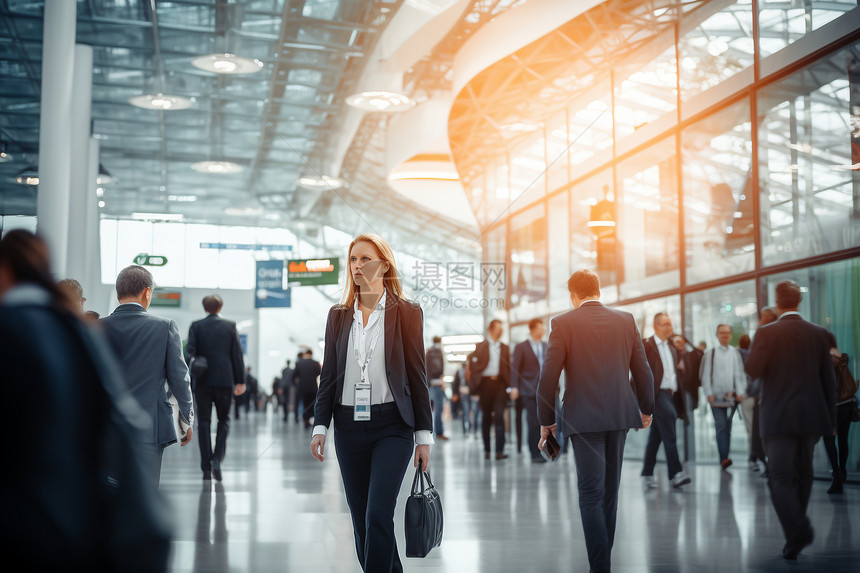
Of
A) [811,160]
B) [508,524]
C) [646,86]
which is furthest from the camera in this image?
[646,86]

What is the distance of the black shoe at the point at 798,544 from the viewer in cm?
559

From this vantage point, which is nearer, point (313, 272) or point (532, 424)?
point (532, 424)

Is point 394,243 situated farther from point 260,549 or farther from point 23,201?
point 260,549

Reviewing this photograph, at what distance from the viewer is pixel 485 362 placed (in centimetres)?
1388

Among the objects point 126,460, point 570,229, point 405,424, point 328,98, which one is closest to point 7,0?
point 328,98

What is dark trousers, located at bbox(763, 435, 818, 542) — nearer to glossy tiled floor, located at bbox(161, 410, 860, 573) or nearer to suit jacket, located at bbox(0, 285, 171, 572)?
glossy tiled floor, located at bbox(161, 410, 860, 573)

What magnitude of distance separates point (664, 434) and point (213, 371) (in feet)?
15.7

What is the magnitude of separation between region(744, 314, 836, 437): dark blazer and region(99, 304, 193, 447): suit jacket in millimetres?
3424

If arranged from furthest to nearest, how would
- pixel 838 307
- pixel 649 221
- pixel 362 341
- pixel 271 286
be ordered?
pixel 271 286 → pixel 649 221 → pixel 838 307 → pixel 362 341

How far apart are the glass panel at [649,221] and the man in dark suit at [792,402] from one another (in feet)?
28.9

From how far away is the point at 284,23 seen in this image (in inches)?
718

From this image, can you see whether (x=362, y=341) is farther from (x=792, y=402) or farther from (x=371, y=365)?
(x=792, y=402)

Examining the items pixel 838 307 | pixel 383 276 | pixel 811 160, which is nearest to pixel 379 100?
pixel 811 160

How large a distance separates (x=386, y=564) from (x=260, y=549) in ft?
A: 7.86
